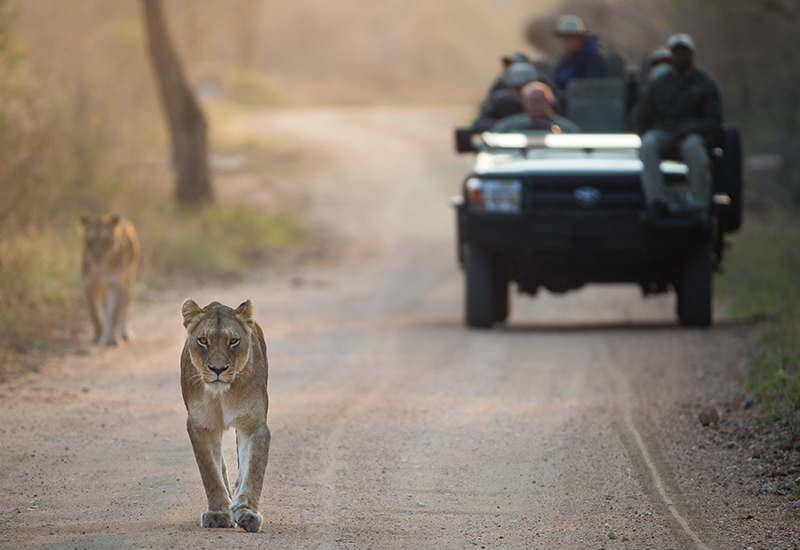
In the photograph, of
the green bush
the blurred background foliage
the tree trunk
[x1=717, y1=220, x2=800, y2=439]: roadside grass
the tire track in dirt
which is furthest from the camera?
the tree trunk

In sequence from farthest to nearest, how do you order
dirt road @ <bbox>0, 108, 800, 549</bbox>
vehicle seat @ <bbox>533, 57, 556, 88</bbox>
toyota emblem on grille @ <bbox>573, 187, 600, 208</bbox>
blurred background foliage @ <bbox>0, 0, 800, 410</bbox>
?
vehicle seat @ <bbox>533, 57, 556, 88</bbox>, blurred background foliage @ <bbox>0, 0, 800, 410</bbox>, toyota emblem on grille @ <bbox>573, 187, 600, 208</bbox>, dirt road @ <bbox>0, 108, 800, 549</bbox>

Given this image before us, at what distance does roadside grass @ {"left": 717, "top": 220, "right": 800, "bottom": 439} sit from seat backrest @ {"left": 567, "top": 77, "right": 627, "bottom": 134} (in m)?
2.17

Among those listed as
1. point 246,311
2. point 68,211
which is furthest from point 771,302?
point 68,211

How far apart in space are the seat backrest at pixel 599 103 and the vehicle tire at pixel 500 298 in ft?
5.95

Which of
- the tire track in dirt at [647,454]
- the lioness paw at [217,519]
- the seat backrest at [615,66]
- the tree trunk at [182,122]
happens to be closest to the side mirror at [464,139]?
the seat backrest at [615,66]

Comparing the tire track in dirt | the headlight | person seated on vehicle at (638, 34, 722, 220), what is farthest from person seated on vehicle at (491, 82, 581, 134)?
the tire track in dirt

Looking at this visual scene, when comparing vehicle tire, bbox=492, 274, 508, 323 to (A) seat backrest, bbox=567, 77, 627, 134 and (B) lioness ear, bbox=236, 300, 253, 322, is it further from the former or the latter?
(B) lioness ear, bbox=236, 300, 253, 322

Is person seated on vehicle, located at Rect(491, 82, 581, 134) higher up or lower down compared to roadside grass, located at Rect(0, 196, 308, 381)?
higher up

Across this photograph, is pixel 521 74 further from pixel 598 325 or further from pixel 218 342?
pixel 218 342

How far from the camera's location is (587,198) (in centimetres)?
907

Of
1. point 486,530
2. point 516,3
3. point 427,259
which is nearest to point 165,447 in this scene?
point 486,530

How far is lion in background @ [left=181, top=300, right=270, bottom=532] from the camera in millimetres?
4211

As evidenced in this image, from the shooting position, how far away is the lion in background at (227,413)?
4.21 metres

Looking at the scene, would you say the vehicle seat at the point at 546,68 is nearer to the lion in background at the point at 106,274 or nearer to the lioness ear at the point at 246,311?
the lion in background at the point at 106,274
